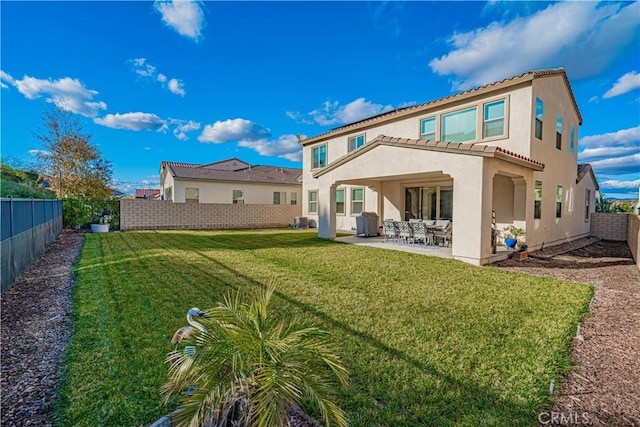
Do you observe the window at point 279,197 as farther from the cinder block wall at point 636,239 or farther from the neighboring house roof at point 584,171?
the cinder block wall at point 636,239

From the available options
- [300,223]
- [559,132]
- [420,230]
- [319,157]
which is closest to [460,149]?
[420,230]

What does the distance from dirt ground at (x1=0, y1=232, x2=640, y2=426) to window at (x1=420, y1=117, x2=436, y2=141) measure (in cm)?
755

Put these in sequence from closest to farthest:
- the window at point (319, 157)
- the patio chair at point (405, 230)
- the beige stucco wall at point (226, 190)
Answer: the patio chair at point (405, 230)
the window at point (319, 157)
the beige stucco wall at point (226, 190)

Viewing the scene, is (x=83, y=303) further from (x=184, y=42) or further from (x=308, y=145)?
(x=308, y=145)

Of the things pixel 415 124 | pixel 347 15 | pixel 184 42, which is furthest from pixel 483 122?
pixel 184 42

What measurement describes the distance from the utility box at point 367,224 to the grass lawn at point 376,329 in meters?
5.99

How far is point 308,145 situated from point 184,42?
9.24 m

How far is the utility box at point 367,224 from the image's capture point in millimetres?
14750

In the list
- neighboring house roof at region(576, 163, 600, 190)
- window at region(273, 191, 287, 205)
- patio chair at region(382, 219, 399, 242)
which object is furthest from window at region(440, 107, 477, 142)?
window at region(273, 191, 287, 205)

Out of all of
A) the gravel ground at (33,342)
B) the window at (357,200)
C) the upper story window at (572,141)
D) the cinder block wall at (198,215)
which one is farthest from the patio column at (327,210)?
the upper story window at (572,141)

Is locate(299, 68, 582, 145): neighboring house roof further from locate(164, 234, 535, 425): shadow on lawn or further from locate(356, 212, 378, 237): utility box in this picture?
locate(164, 234, 535, 425): shadow on lawn

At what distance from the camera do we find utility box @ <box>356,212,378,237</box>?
48.4 ft

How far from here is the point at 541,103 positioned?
11.0 m

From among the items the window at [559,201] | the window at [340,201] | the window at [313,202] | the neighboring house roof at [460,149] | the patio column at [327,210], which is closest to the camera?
the neighboring house roof at [460,149]
